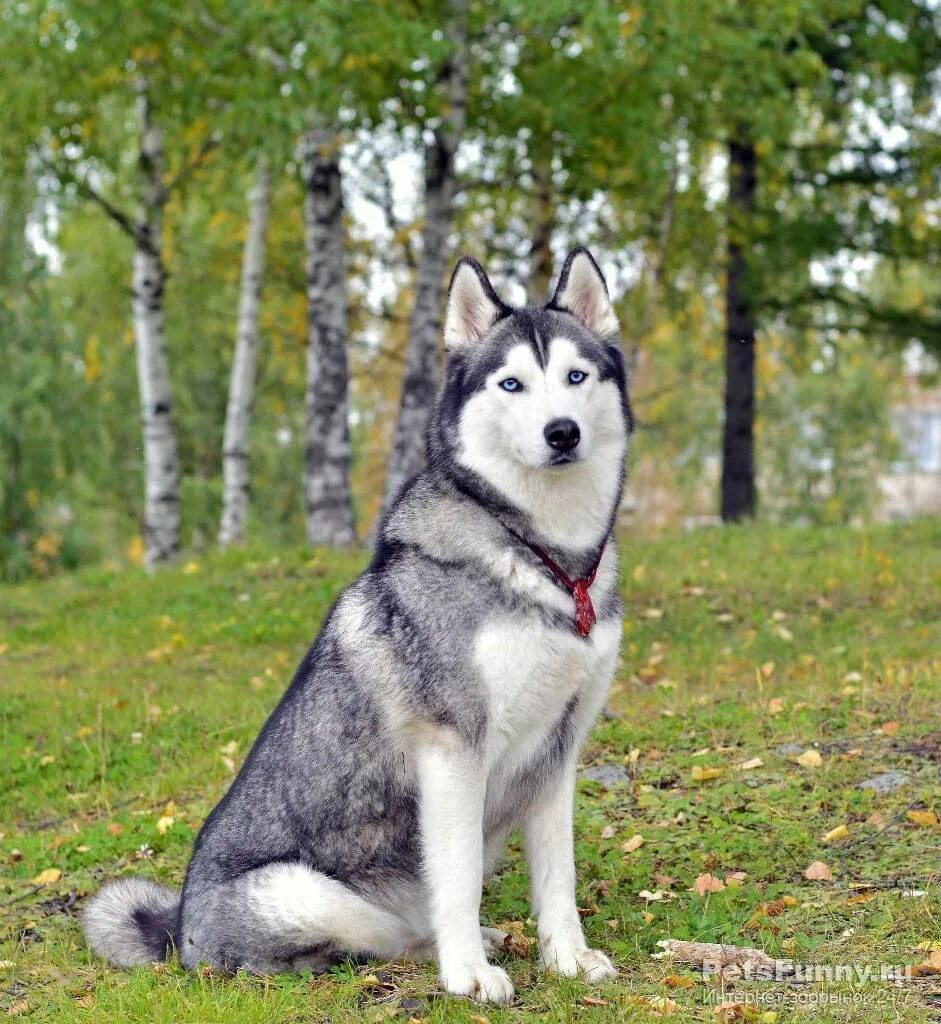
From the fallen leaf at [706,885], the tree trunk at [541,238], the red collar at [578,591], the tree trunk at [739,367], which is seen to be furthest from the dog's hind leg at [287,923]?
the tree trunk at [541,238]

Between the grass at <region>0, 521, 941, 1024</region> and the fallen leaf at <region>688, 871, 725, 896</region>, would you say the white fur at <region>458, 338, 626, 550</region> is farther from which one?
the fallen leaf at <region>688, 871, 725, 896</region>

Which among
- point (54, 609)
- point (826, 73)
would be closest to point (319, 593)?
point (54, 609)

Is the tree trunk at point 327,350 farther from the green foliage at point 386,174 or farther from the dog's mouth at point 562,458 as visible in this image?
the dog's mouth at point 562,458

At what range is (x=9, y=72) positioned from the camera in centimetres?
1448

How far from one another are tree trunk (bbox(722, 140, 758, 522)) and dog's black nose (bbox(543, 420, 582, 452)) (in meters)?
13.7

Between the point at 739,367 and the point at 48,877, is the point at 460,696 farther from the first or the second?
the point at 739,367

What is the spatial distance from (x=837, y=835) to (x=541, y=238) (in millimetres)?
13852

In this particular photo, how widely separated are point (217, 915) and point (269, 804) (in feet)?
1.45

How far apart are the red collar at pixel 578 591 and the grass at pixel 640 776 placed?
130 cm

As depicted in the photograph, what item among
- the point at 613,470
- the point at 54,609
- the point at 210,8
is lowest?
the point at 54,609

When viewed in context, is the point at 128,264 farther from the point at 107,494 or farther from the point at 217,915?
the point at 217,915

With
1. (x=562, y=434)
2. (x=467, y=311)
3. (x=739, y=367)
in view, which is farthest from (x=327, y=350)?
(x=562, y=434)

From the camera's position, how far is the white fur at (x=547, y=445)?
4.43m

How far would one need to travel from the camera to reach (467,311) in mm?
4762
